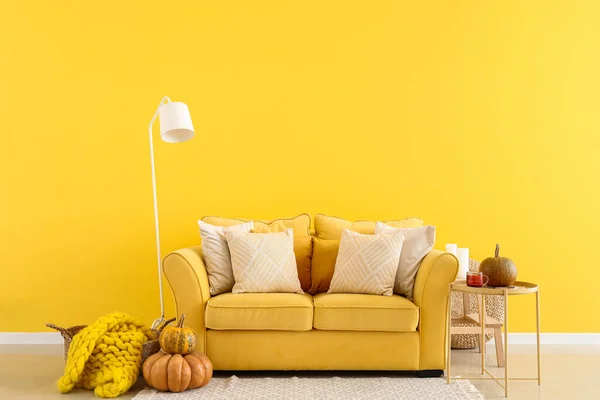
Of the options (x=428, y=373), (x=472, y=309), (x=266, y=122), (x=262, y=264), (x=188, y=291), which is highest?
(x=266, y=122)

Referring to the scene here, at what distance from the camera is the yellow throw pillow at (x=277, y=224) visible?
4082 millimetres

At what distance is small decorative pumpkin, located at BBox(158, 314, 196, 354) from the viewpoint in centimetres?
323

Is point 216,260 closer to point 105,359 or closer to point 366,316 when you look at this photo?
point 105,359

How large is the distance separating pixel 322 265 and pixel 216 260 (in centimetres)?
68

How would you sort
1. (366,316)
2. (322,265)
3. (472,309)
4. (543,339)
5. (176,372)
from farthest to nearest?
(543,339) → (472,309) → (322,265) → (366,316) → (176,372)

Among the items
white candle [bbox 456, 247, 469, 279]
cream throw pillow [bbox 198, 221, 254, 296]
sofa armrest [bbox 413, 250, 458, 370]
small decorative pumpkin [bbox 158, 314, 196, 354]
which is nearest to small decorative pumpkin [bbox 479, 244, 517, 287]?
sofa armrest [bbox 413, 250, 458, 370]

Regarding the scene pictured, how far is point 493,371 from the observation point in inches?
146

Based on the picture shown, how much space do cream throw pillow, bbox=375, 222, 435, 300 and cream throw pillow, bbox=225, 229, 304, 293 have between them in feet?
2.03

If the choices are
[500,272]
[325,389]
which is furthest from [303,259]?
[500,272]

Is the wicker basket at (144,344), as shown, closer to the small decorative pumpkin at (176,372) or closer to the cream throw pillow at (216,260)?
the small decorative pumpkin at (176,372)

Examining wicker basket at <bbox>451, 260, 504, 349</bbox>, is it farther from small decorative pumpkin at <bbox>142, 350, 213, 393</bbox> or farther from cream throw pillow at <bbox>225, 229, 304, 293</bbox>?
small decorative pumpkin at <bbox>142, 350, 213, 393</bbox>

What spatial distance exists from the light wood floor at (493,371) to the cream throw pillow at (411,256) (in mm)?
591

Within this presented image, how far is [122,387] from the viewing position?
318 centimetres

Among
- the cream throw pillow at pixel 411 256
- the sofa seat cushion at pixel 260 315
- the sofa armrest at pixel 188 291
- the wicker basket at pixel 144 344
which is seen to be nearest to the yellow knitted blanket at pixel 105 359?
the wicker basket at pixel 144 344
